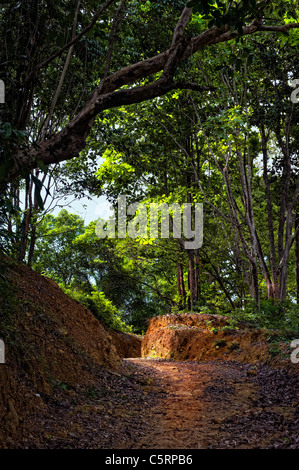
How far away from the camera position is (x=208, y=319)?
12141 mm

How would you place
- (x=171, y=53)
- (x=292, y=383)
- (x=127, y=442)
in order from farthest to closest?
(x=292, y=383), (x=171, y=53), (x=127, y=442)

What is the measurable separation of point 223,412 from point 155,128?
38.4ft

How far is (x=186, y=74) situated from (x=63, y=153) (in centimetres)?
849

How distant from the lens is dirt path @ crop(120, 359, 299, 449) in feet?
11.7

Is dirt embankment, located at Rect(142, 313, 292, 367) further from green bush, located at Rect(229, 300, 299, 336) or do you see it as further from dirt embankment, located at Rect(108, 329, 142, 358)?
dirt embankment, located at Rect(108, 329, 142, 358)

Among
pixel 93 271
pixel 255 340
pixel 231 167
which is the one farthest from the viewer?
pixel 93 271

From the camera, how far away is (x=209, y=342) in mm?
10625

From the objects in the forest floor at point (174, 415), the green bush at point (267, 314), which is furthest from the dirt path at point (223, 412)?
the green bush at point (267, 314)

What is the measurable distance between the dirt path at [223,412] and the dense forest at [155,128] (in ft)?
8.82

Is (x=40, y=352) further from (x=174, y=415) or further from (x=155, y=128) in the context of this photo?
(x=155, y=128)

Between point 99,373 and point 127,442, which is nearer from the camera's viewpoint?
point 127,442

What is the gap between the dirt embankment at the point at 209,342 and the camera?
26.0ft

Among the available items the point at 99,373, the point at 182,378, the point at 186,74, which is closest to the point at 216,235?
the point at 186,74

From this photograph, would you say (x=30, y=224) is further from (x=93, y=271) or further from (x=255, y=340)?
(x=93, y=271)
